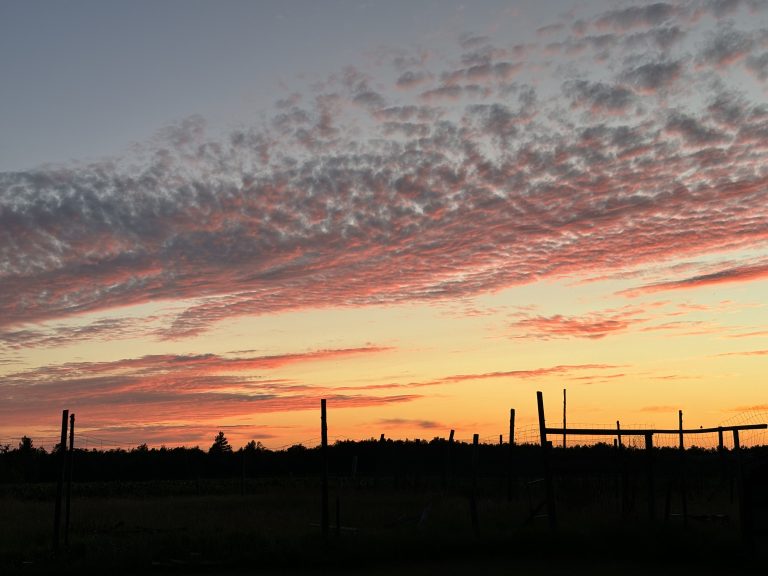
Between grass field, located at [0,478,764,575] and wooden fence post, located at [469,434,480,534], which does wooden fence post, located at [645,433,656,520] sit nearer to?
grass field, located at [0,478,764,575]

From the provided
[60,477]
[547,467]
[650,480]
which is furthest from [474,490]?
[60,477]

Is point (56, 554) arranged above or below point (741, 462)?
below

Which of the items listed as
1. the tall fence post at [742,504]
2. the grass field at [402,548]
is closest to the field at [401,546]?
the grass field at [402,548]

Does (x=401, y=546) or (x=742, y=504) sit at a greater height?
(x=742, y=504)

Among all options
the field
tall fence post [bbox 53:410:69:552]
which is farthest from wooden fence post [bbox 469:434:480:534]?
tall fence post [bbox 53:410:69:552]

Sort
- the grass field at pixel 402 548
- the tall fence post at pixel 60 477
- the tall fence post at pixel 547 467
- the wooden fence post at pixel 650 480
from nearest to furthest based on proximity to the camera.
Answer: the grass field at pixel 402 548, the tall fence post at pixel 60 477, the tall fence post at pixel 547 467, the wooden fence post at pixel 650 480

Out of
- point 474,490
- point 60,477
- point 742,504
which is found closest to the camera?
point 742,504

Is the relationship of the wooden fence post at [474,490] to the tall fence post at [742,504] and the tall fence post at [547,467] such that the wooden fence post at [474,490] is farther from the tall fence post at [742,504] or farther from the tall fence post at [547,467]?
the tall fence post at [742,504]

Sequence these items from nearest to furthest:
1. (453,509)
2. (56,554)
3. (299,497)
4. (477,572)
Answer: (477,572)
(56,554)
(453,509)
(299,497)

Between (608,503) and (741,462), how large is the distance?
10.6 m

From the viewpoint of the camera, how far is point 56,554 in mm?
19688

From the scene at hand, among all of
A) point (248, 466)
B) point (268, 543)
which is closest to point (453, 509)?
point (268, 543)

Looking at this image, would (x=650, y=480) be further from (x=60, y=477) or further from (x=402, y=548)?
(x=60, y=477)

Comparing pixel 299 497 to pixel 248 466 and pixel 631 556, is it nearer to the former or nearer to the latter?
pixel 631 556
